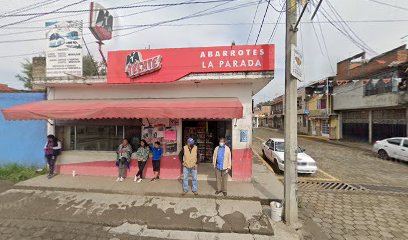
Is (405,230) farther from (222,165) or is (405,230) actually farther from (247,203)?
(222,165)

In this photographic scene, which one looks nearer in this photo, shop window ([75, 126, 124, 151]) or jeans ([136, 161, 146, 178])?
jeans ([136, 161, 146, 178])

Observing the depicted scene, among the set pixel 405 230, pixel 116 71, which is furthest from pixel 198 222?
pixel 116 71

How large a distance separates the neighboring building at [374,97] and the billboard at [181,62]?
15.3 metres

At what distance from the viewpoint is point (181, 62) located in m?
7.50

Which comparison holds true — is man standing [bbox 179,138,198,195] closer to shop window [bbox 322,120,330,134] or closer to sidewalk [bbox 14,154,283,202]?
sidewalk [bbox 14,154,283,202]

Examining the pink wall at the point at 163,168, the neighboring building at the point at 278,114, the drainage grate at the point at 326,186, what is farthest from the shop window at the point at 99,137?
the neighboring building at the point at 278,114

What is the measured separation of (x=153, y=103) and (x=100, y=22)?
535cm

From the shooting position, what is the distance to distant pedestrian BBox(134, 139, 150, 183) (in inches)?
295

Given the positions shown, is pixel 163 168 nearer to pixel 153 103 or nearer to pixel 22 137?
pixel 153 103

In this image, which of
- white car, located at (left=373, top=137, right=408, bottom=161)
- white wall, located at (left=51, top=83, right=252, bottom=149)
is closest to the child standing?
white wall, located at (left=51, top=83, right=252, bottom=149)

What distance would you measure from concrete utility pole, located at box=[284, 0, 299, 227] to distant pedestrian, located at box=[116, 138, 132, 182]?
5339mm

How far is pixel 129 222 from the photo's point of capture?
5168mm

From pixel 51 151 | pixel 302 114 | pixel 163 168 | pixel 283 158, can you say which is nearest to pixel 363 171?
pixel 283 158

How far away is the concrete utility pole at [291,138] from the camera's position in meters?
5.09
